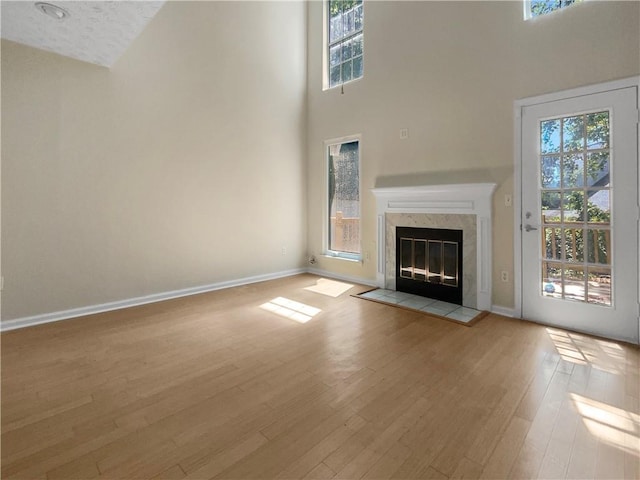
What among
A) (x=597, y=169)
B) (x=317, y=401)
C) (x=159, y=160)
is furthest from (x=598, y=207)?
(x=159, y=160)

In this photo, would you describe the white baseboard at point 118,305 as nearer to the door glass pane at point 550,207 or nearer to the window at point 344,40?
the window at point 344,40

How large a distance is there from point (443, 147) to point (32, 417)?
421cm

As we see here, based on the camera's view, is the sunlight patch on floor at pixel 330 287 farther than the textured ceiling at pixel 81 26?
Yes

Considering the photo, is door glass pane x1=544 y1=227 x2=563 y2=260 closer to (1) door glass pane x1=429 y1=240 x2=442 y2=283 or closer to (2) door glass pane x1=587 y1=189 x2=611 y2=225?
(2) door glass pane x1=587 y1=189 x2=611 y2=225

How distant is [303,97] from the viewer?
18.1ft

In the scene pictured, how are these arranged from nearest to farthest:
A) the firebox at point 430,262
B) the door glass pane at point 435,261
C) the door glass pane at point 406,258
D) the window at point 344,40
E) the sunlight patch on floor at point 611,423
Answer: the sunlight patch on floor at point 611,423 → the firebox at point 430,262 → the door glass pane at point 435,261 → the door glass pane at point 406,258 → the window at point 344,40

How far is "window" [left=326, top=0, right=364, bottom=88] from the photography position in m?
4.85

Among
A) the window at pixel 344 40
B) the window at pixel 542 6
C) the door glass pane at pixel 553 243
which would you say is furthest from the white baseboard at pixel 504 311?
the window at pixel 344 40

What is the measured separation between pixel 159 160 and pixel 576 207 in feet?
14.5

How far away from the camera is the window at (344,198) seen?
4.99 metres

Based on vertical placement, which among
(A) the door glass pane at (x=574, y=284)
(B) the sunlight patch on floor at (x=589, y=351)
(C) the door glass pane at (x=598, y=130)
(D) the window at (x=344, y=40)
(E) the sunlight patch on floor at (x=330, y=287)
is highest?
(D) the window at (x=344, y=40)

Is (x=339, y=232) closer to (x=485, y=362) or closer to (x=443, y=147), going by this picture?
(x=443, y=147)

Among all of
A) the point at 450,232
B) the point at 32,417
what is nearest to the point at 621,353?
the point at 450,232

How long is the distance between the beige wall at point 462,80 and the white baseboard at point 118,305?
1530 millimetres
